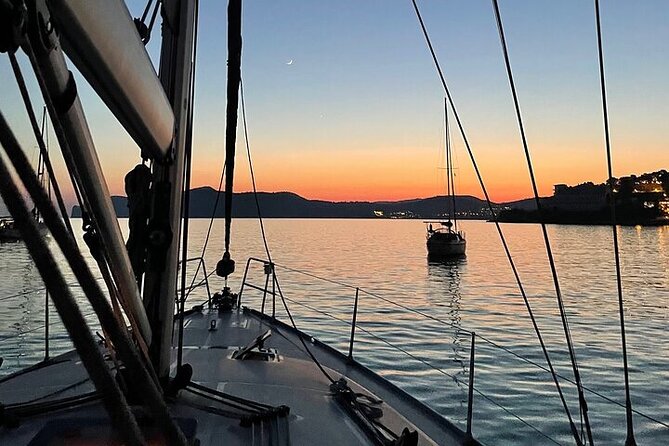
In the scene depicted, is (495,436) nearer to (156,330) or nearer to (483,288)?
(156,330)

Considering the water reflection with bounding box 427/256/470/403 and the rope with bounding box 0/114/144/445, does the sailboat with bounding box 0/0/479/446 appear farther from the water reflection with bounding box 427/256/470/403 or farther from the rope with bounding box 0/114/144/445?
the water reflection with bounding box 427/256/470/403

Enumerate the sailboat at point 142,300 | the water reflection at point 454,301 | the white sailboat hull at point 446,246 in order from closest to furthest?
the sailboat at point 142,300
the water reflection at point 454,301
the white sailboat hull at point 446,246

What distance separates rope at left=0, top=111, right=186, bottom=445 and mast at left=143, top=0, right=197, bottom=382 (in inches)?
59.7

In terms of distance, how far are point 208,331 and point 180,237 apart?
3.77 m

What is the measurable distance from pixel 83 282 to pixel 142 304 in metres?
1.43

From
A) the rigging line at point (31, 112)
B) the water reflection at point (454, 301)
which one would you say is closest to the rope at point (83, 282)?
the rigging line at point (31, 112)

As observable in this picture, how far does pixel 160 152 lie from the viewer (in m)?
2.53

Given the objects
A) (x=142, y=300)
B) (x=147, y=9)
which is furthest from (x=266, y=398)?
(x=147, y=9)

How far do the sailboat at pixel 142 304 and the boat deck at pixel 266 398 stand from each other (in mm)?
12

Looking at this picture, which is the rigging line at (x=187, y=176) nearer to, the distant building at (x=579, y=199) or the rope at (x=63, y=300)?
the rope at (x=63, y=300)

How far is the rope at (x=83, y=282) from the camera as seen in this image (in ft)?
2.95

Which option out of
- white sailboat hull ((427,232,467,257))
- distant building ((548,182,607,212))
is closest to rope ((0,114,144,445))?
white sailboat hull ((427,232,467,257))

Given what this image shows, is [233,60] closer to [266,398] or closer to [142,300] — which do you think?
[142,300]

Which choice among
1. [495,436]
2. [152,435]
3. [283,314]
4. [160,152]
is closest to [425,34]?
[160,152]
